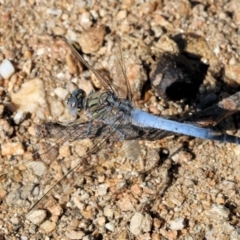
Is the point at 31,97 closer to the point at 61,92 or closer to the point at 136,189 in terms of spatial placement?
the point at 61,92

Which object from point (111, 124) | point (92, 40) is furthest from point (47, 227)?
point (92, 40)

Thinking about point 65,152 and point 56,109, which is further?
point 56,109

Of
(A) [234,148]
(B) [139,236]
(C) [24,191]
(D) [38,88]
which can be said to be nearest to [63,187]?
(C) [24,191]

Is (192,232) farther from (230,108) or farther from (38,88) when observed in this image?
(38,88)

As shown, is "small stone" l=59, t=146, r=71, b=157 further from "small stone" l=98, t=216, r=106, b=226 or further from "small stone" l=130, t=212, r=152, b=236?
"small stone" l=130, t=212, r=152, b=236

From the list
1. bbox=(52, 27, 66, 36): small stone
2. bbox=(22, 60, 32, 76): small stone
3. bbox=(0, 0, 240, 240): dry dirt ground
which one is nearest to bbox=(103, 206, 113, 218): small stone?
bbox=(0, 0, 240, 240): dry dirt ground

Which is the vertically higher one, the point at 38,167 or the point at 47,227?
the point at 38,167

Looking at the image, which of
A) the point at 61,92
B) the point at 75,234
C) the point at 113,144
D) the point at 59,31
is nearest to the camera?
the point at 75,234

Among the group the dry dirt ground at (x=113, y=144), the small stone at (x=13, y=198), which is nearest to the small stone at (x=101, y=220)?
the dry dirt ground at (x=113, y=144)
